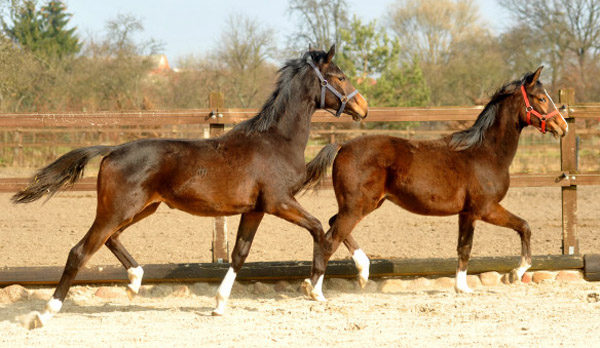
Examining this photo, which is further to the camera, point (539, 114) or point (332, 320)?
point (539, 114)

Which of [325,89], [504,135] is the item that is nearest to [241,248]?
[325,89]

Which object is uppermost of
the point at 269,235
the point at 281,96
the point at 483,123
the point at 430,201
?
the point at 281,96

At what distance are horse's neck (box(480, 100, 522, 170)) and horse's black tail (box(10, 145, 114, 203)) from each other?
10.8 feet

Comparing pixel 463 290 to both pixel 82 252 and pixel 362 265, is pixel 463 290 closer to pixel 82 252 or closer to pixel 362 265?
pixel 362 265

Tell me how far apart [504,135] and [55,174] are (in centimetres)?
381

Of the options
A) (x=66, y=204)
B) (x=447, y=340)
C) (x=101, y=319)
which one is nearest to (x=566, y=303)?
(x=447, y=340)

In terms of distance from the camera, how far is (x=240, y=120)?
6195 millimetres

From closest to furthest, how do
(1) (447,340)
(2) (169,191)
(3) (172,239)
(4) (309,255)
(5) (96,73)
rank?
(1) (447,340), (2) (169,191), (4) (309,255), (3) (172,239), (5) (96,73)

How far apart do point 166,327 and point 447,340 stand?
190 cm

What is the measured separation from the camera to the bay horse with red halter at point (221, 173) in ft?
15.0

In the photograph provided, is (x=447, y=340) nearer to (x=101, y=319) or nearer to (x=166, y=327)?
(x=166, y=327)

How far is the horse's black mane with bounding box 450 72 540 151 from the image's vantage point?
18.8 feet

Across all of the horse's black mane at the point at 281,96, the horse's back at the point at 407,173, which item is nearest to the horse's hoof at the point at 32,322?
the horse's black mane at the point at 281,96

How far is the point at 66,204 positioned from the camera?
1205 centimetres
